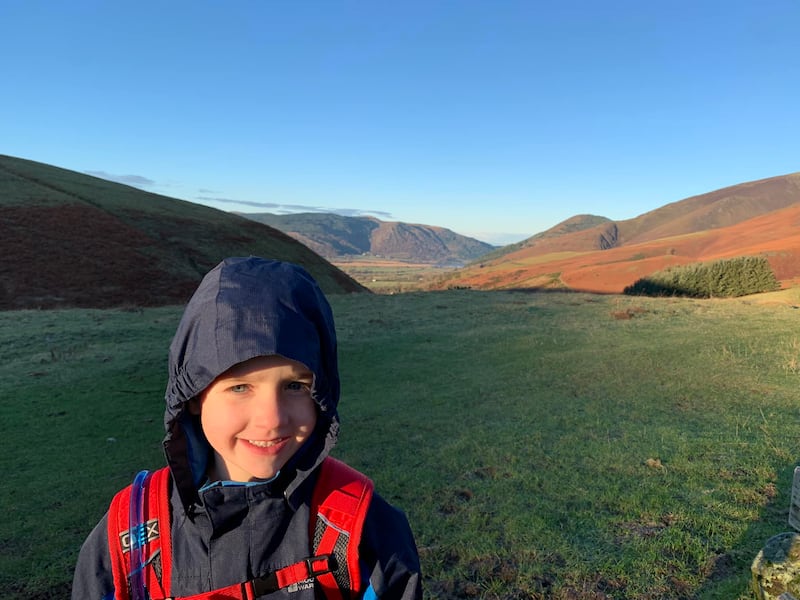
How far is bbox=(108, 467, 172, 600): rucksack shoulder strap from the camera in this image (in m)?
1.78

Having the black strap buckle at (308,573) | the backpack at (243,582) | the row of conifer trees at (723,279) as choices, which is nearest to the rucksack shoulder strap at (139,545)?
the backpack at (243,582)

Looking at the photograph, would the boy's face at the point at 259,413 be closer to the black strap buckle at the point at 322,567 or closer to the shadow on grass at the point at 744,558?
the black strap buckle at the point at 322,567

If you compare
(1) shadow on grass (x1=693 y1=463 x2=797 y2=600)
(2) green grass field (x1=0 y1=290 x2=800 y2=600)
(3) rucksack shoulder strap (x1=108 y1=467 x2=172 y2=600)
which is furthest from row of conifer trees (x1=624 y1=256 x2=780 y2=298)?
(3) rucksack shoulder strap (x1=108 y1=467 x2=172 y2=600)

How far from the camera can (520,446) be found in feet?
24.2

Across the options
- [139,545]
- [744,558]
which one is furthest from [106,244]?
[744,558]

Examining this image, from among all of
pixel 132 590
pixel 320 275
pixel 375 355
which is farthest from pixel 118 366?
pixel 320 275

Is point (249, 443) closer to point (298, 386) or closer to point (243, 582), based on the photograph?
point (298, 386)

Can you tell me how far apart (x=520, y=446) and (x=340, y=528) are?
607 centimetres

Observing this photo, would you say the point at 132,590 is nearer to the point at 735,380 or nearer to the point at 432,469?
the point at 432,469

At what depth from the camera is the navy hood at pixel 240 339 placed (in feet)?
5.53

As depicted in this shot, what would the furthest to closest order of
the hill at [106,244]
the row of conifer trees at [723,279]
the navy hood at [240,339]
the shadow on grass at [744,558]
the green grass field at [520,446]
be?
the hill at [106,244], the row of conifer trees at [723,279], the green grass field at [520,446], the shadow on grass at [744,558], the navy hood at [240,339]

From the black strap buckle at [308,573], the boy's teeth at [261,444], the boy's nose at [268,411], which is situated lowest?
the black strap buckle at [308,573]

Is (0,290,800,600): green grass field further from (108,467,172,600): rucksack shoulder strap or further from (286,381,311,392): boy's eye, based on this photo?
(286,381,311,392): boy's eye

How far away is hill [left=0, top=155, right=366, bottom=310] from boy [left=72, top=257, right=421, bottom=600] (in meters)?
31.9
